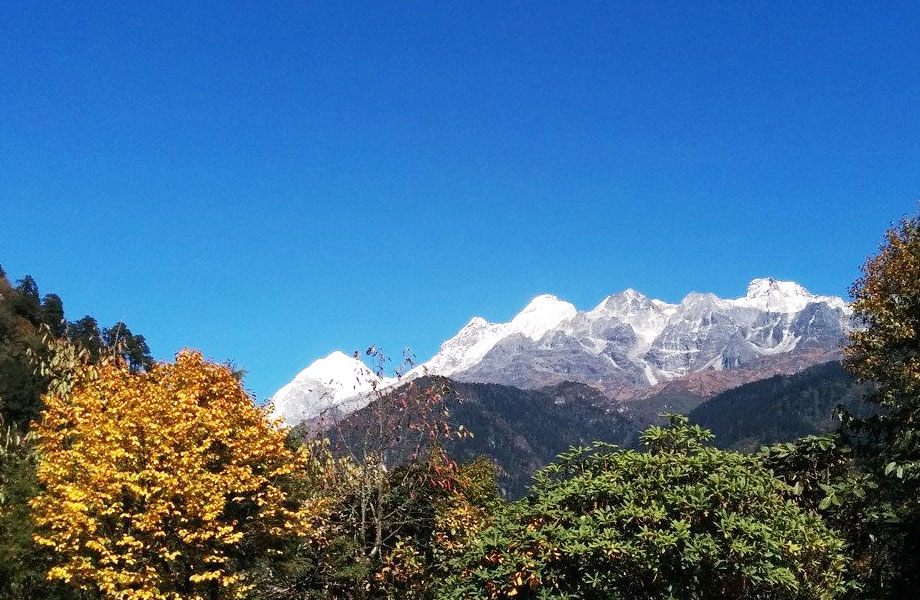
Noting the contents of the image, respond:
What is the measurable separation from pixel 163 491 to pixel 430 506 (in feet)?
27.6

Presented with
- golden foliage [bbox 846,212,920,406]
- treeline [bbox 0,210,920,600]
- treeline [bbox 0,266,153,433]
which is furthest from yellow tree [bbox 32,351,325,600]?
golden foliage [bbox 846,212,920,406]

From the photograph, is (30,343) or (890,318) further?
(30,343)

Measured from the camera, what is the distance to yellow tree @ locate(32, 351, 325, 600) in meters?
21.2

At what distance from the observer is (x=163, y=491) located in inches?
863

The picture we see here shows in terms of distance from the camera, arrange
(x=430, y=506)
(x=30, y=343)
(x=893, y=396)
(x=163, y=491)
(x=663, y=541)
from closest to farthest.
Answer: (x=663, y=541) < (x=163, y=491) < (x=430, y=506) < (x=893, y=396) < (x=30, y=343)

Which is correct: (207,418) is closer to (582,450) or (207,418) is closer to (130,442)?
(130,442)

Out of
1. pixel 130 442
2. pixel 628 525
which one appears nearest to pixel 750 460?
pixel 628 525

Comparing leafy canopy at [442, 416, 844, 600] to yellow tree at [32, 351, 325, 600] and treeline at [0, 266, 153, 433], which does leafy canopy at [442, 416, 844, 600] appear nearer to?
yellow tree at [32, 351, 325, 600]

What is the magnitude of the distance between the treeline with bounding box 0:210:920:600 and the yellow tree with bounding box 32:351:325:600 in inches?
3.2

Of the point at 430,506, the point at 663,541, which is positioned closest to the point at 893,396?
the point at 430,506

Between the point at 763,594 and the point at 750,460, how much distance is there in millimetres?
2518

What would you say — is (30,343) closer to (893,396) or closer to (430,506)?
(430,506)

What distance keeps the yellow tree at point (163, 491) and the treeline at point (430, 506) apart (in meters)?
0.08

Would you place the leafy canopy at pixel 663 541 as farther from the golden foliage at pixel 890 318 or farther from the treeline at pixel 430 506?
the golden foliage at pixel 890 318
